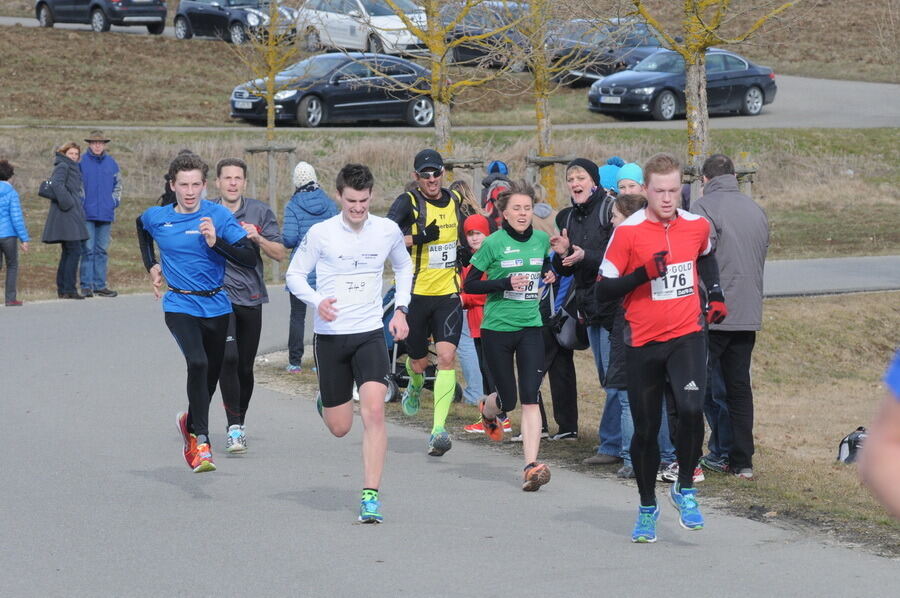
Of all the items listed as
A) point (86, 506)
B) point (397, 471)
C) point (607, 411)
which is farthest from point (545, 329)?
point (86, 506)

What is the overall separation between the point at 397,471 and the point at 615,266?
255 centimetres

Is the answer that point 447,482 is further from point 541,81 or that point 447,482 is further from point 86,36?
point 86,36

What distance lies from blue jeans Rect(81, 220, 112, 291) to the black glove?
9806 millimetres

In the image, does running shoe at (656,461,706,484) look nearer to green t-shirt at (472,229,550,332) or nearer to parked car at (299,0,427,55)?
green t-shirt at (472,229,550,332)

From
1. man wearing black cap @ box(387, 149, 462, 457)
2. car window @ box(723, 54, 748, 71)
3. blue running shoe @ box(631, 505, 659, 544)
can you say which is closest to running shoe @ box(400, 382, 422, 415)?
man wearing black cap @ box(387, 149, 462, 457)

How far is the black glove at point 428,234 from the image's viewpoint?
9.80m

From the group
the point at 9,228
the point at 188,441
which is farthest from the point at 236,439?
the point at 9,228

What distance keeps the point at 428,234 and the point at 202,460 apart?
2335mm

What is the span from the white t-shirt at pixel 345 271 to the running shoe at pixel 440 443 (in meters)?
1.76

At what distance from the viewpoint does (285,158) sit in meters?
30.5

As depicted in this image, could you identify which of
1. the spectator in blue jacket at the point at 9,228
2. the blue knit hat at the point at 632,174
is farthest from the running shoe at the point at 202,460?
the spectator in blue jacket at the point at 9,228

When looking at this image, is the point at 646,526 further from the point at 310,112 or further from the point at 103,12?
the point at 103,12

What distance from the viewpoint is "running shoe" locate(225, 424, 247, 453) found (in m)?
9.69

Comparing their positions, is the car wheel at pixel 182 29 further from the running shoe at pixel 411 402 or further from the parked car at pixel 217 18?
the running shoe at pixel 411 402
